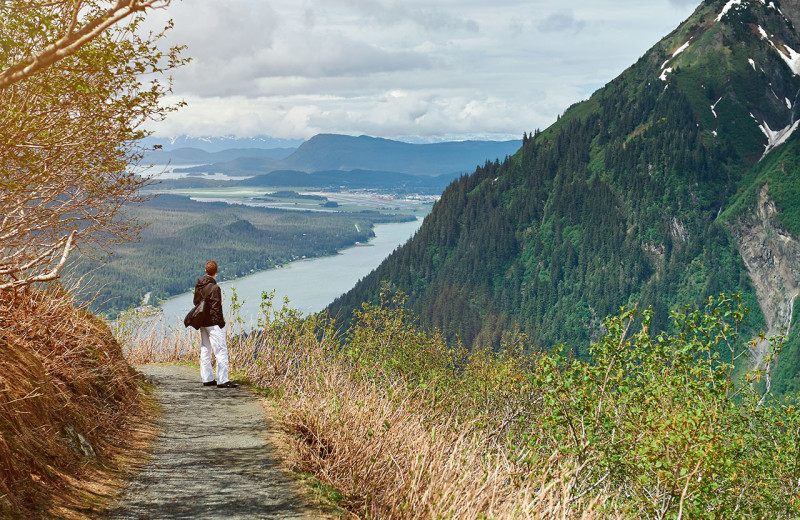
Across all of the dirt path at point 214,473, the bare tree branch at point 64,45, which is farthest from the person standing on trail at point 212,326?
the bare tree branch at point 64,45

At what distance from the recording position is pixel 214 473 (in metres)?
9.23

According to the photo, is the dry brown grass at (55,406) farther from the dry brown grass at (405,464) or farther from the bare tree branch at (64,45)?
the bare tree branch at (64,45)

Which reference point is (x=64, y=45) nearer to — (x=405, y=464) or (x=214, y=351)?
(x=405, y=464)

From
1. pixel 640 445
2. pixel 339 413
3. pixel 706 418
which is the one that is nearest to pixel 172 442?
pixel 339 413

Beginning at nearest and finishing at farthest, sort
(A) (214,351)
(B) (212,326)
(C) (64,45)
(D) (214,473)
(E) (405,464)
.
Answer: (C) (64,45) < (E) (405,464) < (D) (214,473) < (A) (214,351) < (B) (212,326)

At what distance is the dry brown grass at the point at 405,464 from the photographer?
7.52 m

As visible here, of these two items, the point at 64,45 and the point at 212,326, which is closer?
the point at 64,45

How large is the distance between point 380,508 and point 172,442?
4096mm

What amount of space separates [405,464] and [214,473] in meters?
2.57

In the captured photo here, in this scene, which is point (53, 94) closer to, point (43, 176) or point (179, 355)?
point (43, 176)

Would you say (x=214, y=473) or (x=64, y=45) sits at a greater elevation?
(x=64, y=45)

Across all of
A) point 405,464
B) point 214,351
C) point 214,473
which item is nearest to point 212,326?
point 214,351

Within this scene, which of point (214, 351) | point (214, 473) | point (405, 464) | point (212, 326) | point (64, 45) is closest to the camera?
point (64, 45)

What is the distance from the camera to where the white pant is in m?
15.2
